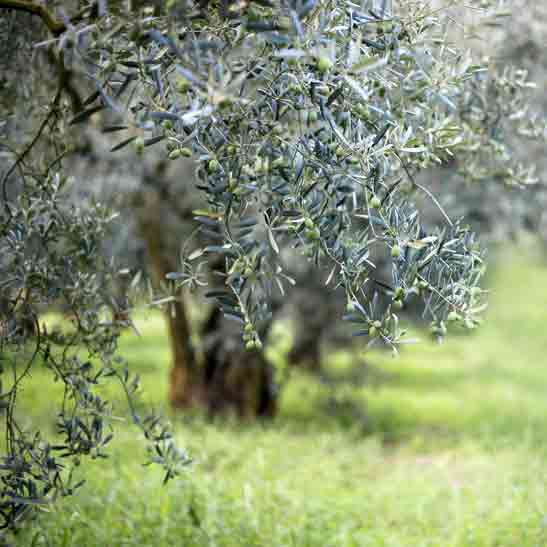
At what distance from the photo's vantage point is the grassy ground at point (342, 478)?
538 cm

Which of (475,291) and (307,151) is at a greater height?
(307,151)

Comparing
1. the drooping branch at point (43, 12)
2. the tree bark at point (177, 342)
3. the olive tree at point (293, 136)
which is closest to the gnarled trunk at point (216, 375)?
the tree bark at point (177, 342)

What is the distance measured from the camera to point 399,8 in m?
3.36

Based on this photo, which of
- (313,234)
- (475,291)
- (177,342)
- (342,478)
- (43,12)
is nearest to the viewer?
(313,234)

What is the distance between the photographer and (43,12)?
312cm

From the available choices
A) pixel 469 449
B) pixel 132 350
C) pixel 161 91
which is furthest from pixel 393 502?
pixel 132 350

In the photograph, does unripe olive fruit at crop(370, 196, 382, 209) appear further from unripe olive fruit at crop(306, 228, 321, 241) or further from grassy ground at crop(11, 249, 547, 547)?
grassy ground at crop(11, 249, 547, 547)

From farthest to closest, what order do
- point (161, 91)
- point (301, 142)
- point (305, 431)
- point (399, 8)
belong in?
point (305, 431) → point (399, 8) → point (301, 142) → point (161, 91)

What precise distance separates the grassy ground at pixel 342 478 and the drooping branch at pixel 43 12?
263cm

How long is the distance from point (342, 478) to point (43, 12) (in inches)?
251

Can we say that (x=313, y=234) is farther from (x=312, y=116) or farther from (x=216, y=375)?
(x=216, y=375)

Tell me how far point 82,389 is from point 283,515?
2656 millimetres

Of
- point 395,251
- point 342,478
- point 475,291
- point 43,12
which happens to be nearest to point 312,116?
point 395,251

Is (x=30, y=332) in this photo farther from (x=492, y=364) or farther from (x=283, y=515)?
(x=492, y=364)
